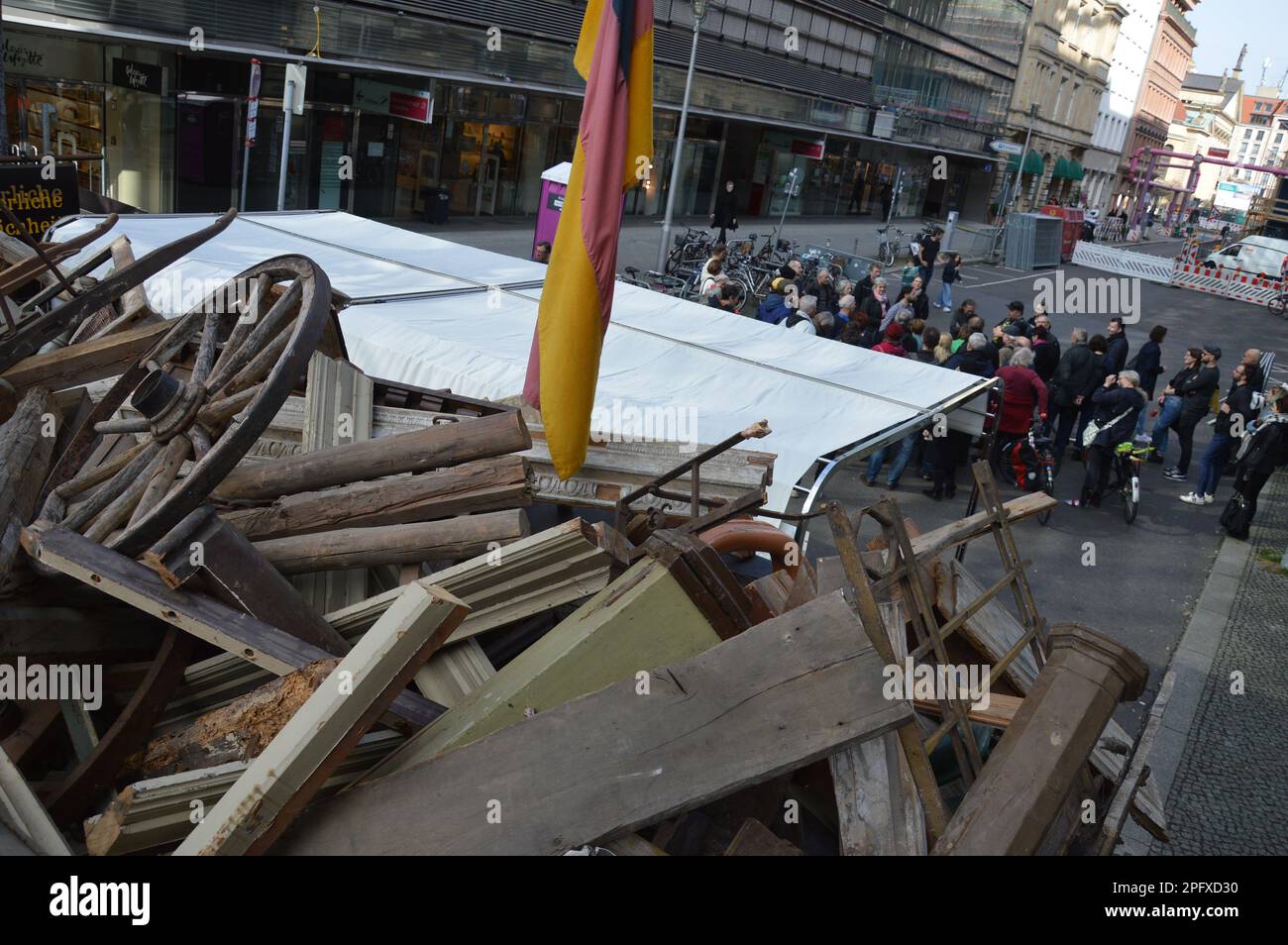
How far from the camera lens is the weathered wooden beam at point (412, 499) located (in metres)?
4.48

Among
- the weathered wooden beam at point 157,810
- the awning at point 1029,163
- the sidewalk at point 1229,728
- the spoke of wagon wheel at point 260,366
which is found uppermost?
the awning at point 1029,163

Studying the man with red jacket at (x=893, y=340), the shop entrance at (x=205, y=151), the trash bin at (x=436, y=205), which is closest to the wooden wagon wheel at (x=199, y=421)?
the man with red jacket at (x=893, y=340)

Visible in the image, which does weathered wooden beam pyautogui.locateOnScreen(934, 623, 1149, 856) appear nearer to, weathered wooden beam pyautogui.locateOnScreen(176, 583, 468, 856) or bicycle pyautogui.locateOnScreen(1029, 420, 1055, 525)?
weathered wooden beam pyautogui.locateOnScreen(176, 583, 468, 856)

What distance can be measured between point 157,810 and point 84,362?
10.1 feet

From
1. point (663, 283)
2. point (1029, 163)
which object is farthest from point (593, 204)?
point (1029, 163)

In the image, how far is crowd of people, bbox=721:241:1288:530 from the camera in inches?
478

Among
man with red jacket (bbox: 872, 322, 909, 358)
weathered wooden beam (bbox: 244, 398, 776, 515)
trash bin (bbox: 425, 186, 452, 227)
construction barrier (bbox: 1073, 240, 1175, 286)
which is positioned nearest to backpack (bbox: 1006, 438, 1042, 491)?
man with red jacket (bbox: 872, 322, 909, 358)

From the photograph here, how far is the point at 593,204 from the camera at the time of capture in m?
4.81

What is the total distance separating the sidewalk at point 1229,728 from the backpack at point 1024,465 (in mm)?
2196

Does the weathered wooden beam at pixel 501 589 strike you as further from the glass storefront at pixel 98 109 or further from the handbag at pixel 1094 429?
the glass storefront at pixel 98 109

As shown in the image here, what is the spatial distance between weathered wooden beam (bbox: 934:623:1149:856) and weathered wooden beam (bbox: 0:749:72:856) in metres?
2.73
